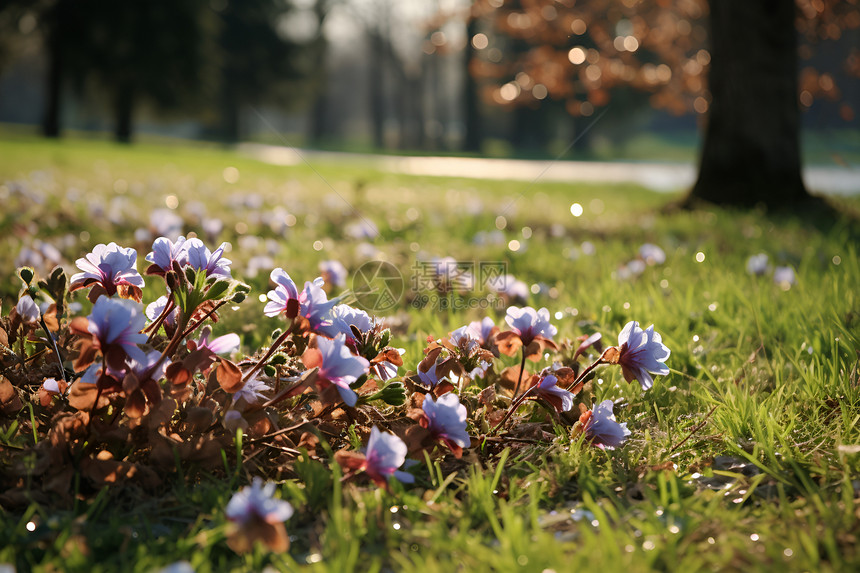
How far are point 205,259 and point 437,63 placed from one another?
5240 cm

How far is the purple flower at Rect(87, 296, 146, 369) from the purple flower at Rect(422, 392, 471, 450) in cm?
67

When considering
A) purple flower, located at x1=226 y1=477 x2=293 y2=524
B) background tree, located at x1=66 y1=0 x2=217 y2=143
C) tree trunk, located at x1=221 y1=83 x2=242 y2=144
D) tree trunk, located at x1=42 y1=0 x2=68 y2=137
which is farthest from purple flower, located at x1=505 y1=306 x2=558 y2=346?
tree trunk, located at x1=221 y1=83 x2=242 y2=144

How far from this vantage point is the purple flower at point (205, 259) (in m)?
1.67

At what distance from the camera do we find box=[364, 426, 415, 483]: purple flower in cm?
151

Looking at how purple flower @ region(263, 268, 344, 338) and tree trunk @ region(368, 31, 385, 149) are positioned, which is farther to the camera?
tree trunk @ region(368, 31, 385, 149)

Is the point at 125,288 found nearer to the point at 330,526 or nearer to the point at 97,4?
the point at 330,526

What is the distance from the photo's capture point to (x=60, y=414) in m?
1.64

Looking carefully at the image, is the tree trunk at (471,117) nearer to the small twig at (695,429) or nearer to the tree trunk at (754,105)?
the tree trunk at (754,105)

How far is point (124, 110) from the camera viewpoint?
31.5m

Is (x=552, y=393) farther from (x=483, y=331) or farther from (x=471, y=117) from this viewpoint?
(x=471, y=117)

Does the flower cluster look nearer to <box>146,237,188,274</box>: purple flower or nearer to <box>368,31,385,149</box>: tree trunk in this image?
<box>146,237,188,274</box>: purple flower

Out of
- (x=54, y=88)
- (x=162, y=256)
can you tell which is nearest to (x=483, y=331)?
(x=162, y=256)

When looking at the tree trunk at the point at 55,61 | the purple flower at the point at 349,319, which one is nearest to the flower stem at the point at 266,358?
the purple flower at the point at 349,319

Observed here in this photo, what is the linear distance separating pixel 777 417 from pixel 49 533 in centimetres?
187
